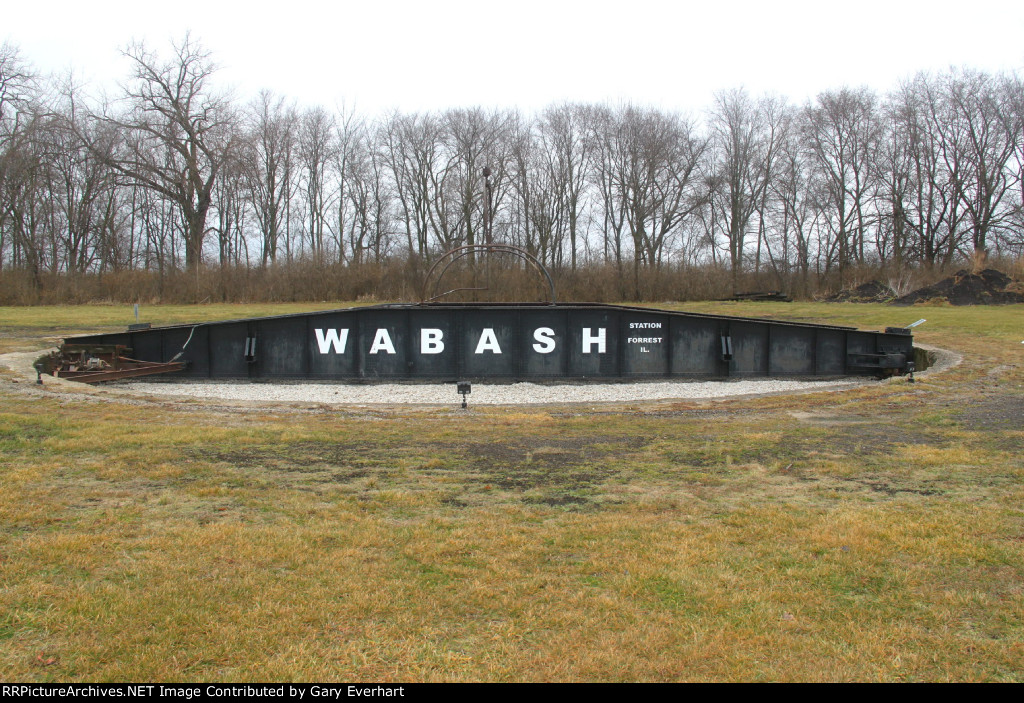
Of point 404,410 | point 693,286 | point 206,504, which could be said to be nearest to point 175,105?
point 693,286

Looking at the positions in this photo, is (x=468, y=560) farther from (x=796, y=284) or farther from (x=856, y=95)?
A: (x=856, y=95)

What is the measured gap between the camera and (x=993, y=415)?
33.7 feet

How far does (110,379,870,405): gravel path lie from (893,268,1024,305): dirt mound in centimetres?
2194

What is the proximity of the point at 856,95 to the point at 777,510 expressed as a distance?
54972 millimetres

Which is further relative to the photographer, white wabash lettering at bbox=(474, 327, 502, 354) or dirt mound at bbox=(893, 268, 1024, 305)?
dirt mound at bbox=(893, 268, 1024, 305)

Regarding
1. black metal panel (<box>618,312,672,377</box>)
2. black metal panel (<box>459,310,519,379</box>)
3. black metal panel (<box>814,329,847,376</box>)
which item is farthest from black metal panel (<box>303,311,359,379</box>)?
black metal panel (<box>814,329,847,376</box>)

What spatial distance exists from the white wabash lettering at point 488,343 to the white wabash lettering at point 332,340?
121 inches

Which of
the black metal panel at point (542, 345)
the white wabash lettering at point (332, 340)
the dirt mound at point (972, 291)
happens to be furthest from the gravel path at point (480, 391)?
the dirt mound at point (972, 291)

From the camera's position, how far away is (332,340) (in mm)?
17719

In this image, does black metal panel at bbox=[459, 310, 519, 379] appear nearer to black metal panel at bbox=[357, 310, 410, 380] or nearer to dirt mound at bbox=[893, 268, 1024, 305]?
black metal panel at bbox=[357, 310, 410, 380]

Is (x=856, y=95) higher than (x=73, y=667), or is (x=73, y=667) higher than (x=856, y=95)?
(x=856, y=95)

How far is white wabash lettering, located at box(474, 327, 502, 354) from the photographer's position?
17.7 meters

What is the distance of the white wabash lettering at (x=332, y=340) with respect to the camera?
1769 centimetres

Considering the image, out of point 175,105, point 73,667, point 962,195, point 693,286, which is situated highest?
point 175,105
